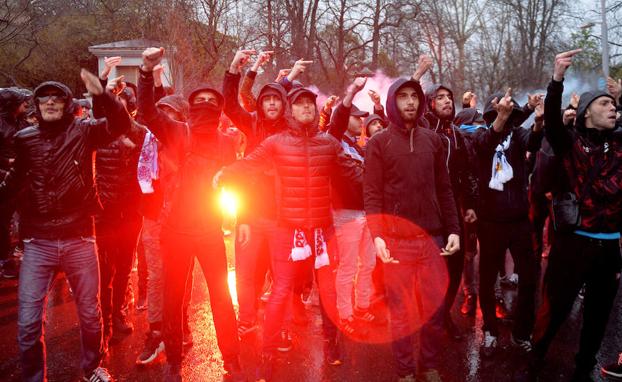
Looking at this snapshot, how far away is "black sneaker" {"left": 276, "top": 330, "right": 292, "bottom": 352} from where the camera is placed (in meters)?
4.43

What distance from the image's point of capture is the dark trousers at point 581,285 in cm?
351

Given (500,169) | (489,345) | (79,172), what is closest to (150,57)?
(79,172)

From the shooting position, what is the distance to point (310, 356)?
433 centimetres

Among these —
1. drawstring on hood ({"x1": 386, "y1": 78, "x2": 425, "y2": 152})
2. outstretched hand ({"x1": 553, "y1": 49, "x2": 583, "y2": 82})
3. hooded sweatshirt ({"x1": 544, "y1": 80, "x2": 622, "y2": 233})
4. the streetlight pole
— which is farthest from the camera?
the streetlight pole

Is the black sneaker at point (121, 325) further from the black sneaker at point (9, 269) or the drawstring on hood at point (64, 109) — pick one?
the black sneaker at point (9, 269)

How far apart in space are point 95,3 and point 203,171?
3669 centimetres

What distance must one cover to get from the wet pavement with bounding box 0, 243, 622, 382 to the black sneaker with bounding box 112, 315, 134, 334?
0.29 feet

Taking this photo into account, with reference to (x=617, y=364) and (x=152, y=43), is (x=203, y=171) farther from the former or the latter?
(x=152, y=43)

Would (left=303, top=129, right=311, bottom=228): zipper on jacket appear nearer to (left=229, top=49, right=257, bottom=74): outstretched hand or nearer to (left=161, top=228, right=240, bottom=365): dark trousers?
(left=161, top=228, right=240, bottom=365): dark trousers

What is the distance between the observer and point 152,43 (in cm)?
2358

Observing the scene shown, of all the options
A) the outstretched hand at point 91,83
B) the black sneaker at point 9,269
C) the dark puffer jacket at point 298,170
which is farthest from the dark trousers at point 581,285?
the black sneaker at point 9,269

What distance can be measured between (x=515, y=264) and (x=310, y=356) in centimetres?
209

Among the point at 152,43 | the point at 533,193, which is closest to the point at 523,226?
the point at 533,193

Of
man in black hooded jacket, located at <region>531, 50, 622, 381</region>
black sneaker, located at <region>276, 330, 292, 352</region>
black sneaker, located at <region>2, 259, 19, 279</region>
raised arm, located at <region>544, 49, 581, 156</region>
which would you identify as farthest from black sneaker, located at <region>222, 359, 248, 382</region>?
black sneaker, located at <region>2, 259, 19, 279</region>
